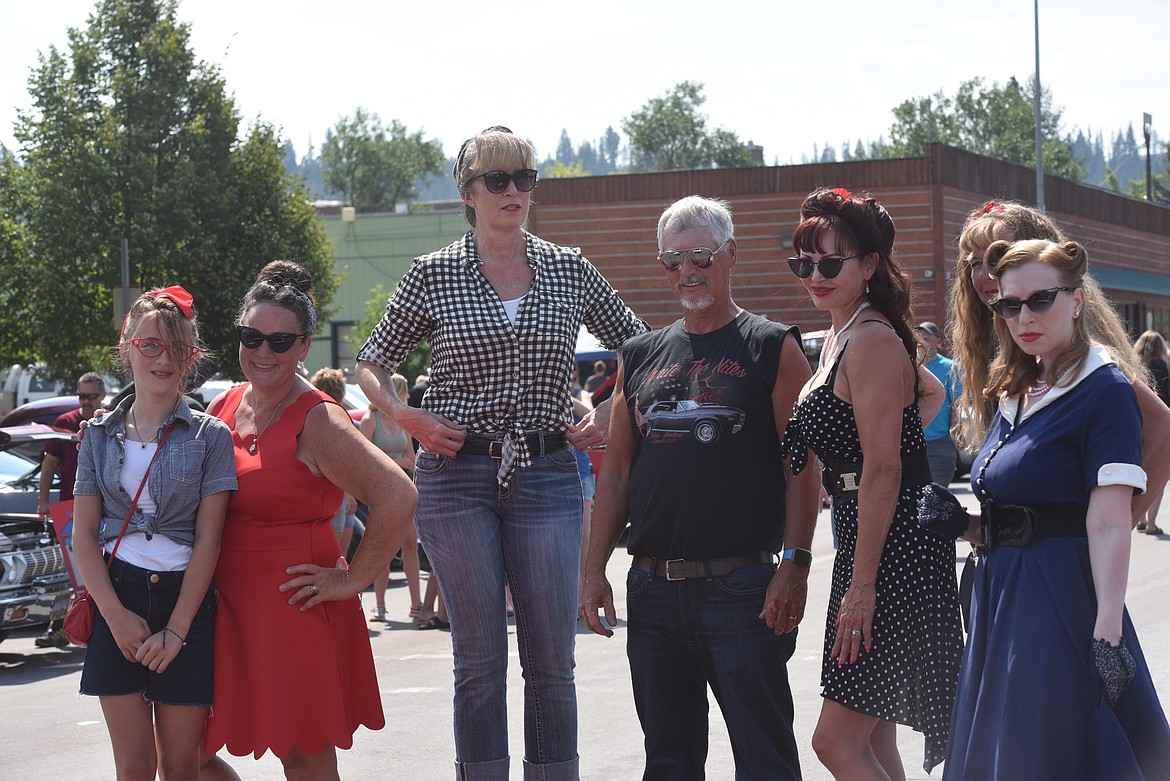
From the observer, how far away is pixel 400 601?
1153cm

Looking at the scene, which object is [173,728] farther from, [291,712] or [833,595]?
[833,595]

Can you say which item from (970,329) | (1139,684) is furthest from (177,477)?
(1139,684)

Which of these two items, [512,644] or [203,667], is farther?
[512,644]

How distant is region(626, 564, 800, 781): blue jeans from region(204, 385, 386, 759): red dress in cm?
92

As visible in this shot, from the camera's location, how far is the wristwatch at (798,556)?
12.7ft

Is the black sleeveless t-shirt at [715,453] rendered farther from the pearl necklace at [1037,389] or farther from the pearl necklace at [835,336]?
the pearl necklace at [1037,389]

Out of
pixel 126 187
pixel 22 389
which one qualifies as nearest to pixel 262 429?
pixel 126 187

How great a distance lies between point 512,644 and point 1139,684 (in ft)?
19.5

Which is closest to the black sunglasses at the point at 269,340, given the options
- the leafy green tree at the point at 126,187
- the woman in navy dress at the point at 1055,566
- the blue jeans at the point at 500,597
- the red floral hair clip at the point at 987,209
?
the blue jeans at the point at 500,597

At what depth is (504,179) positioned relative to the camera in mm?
4309

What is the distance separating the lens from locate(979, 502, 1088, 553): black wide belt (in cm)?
335

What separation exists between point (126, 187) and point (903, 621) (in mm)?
29533

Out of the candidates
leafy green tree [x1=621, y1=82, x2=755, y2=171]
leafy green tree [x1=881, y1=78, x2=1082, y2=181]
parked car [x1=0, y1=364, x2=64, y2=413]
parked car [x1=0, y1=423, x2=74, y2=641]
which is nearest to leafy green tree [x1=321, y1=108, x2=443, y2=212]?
leafy green tree [x1=621, y1=82, x2=755, y2=171]

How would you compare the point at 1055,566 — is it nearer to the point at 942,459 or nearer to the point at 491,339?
the point at 491,339
